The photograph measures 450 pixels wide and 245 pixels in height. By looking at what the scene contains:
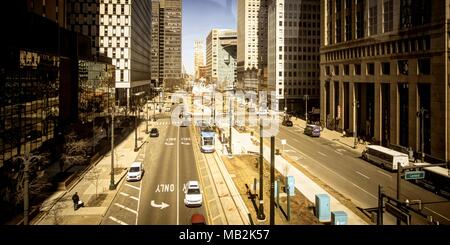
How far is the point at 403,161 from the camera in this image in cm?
3678

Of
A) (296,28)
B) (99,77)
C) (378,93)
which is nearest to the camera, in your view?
(378,93)

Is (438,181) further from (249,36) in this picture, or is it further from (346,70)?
(249,36)

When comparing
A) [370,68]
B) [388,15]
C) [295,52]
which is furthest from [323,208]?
[295,52]

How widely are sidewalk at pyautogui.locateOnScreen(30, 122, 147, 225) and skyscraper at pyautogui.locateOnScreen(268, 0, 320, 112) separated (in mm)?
76396

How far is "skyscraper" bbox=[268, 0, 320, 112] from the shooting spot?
11150cm

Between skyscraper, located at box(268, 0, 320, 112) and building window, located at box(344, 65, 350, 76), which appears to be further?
skyscraper, located at box(268, 0, 320, 112)

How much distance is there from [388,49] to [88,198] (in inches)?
1749

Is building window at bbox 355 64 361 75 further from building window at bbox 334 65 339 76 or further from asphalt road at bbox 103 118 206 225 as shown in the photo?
asphalt road at bbox 103 118 206 225

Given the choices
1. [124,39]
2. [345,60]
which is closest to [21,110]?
[345,60]

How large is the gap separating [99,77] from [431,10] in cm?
5110

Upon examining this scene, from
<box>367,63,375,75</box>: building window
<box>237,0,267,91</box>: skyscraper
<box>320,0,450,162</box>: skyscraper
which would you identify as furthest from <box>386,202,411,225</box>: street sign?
<box>237,0,267,91</box>: skyscraper

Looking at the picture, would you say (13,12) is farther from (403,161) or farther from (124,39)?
(124,39)

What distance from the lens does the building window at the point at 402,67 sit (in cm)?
4734
